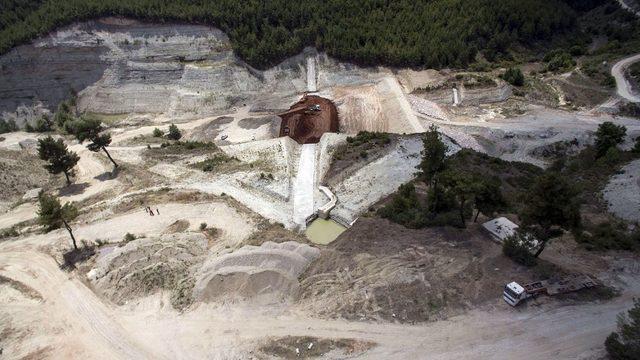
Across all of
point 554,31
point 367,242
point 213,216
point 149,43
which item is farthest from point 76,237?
point 554,31

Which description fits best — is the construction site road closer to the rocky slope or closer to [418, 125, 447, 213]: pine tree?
[418, 125, 447, 213]: pine tree

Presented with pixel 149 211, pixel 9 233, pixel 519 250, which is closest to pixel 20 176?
pixel 9 233

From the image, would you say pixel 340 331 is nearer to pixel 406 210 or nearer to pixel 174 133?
pixel 406 210

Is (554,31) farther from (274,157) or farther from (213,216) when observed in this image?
(213,216)

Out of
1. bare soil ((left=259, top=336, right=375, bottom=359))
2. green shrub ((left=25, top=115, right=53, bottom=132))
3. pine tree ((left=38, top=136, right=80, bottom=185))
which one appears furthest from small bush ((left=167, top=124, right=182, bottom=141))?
bare soil ((left=259, top=336, right=375, bottom=359))

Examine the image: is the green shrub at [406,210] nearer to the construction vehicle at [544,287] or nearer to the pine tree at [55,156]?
the construction vehicle at [544,287]

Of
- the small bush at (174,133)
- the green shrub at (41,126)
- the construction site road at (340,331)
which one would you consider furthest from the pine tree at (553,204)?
the green shrub at (41,126)
